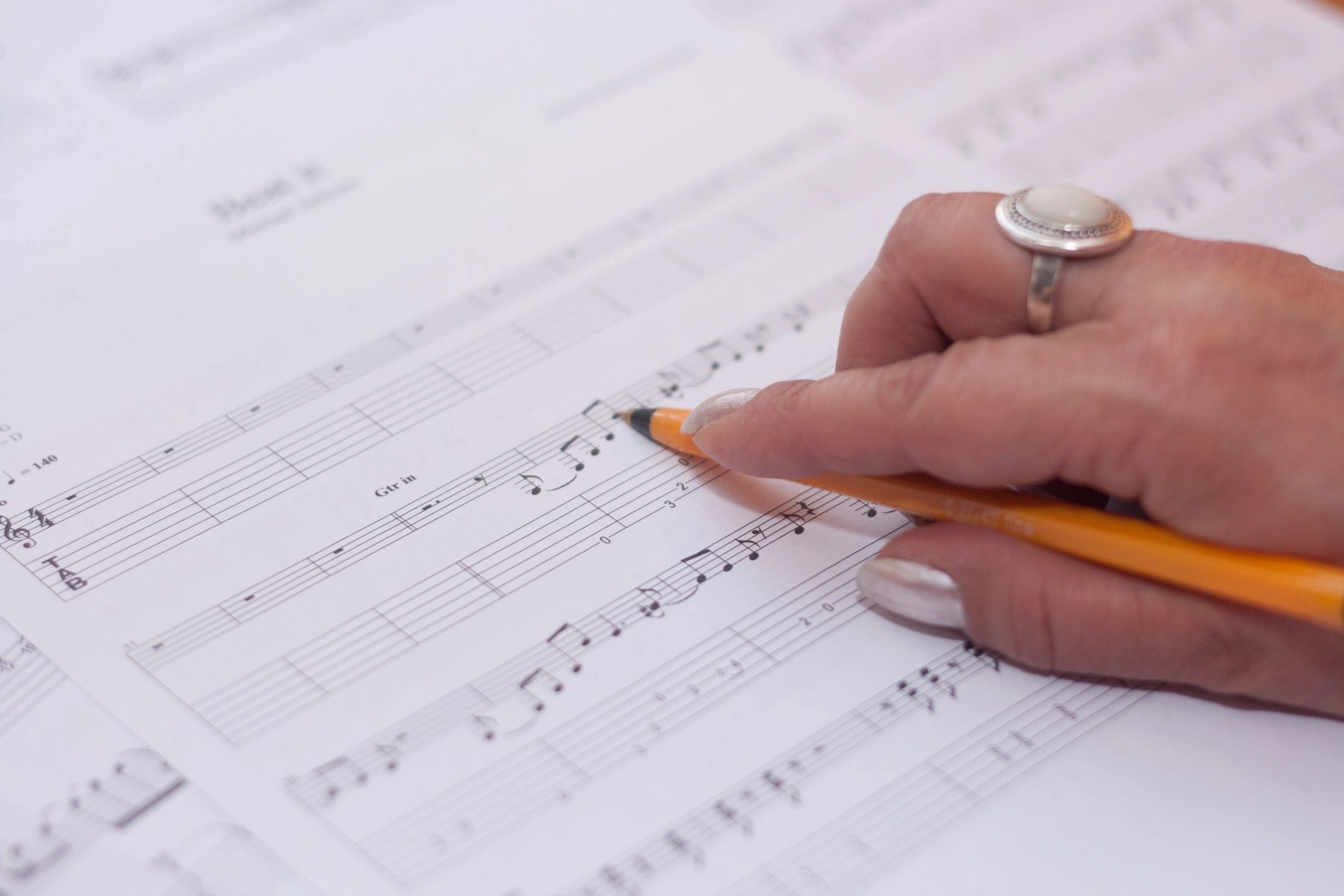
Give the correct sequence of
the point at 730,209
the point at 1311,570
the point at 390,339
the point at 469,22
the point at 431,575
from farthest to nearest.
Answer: the point at 469,22 < the point at 730,209 < the point at 390,339 < the point at 431,575 < the point at 1311,570

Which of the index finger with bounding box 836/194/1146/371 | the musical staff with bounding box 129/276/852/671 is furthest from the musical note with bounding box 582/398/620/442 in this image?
the index finger with bounding box 836/194/1146/371

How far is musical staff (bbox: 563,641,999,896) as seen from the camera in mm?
791

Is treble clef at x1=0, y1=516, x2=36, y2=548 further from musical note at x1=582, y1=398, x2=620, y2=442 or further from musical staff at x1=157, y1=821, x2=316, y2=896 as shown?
musical note at x1=582, y1=398, x2=620, y2=442

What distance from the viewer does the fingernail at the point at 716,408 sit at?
0.95 metres

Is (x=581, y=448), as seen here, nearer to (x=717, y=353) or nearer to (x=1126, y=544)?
(x=717, y=353)

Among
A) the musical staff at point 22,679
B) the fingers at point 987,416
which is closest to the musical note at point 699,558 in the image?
the fingers at point 987,416

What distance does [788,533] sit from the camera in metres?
0.97

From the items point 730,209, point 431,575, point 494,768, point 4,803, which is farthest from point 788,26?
Answer: point 4,803

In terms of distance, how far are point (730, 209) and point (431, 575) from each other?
1.81 ft

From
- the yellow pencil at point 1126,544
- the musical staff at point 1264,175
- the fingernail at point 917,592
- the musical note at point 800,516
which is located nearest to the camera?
the yellow pencil at point 1126,544

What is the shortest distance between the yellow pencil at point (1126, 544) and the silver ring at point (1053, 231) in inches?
5.3

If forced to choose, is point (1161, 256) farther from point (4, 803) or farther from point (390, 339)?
point (4, 803)

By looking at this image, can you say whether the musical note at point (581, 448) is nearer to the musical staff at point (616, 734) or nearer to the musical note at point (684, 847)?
the musical staff at point (616, 734)

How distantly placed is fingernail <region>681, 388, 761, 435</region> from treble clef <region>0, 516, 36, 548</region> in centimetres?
53
